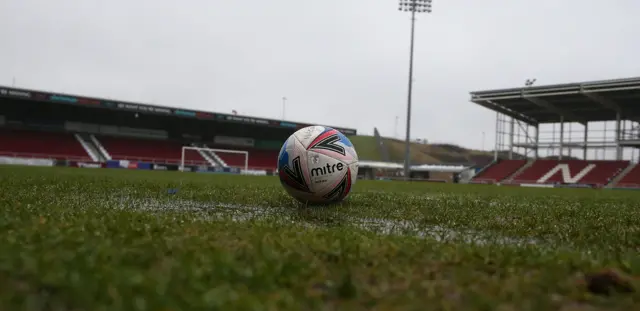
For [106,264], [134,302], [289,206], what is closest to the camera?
[134,302]

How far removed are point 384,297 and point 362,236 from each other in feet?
5.15

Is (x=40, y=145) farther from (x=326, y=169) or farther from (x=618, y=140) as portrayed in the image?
(x=618, y=140)

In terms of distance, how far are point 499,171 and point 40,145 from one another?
42.9m

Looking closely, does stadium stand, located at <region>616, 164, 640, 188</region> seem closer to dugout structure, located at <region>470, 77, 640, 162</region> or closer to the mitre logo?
dugout structure, located at <region>470, 77, 640, 162</region>

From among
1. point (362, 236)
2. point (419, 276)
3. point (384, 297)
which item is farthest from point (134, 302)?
point (362, 236)

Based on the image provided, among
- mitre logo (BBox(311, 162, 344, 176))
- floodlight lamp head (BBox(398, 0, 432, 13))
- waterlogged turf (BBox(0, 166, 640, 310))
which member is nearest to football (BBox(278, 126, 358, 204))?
mitre logo (BBox(311, 162, 344, 176))

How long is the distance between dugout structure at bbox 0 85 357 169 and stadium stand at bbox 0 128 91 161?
38.9 inches

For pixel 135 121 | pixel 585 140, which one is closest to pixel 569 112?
pixel 585 140

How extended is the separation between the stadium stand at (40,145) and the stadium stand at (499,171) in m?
36.5

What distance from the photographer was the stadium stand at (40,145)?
4028 centimetres

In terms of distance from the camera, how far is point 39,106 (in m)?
43.3

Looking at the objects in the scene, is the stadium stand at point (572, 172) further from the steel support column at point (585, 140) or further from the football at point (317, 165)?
the football at point (317, 165)

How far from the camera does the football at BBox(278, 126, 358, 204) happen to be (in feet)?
19.3

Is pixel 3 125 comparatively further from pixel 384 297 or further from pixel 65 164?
pixel 384 297
